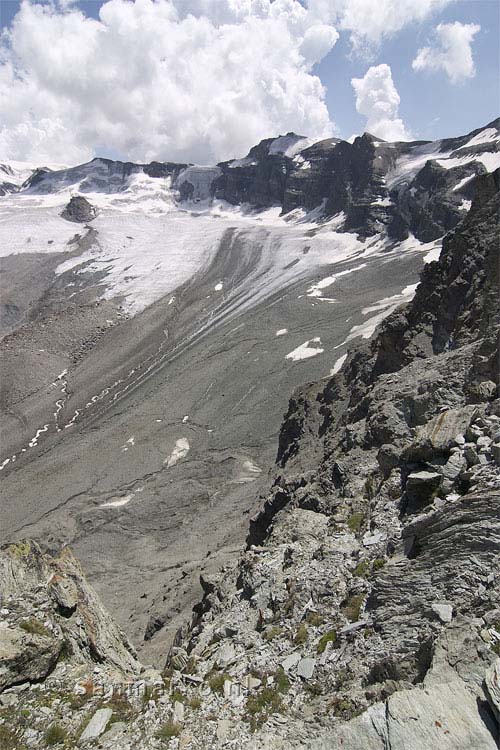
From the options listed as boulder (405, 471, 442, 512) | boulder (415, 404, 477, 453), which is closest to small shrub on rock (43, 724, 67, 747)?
boulder (405, 471, 442, 512)

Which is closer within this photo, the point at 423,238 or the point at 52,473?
the point at 52,473

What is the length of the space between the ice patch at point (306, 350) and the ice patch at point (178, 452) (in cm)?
2209

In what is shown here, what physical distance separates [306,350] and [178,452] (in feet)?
90.4

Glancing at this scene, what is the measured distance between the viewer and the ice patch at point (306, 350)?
232ft

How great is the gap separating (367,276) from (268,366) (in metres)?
51.1

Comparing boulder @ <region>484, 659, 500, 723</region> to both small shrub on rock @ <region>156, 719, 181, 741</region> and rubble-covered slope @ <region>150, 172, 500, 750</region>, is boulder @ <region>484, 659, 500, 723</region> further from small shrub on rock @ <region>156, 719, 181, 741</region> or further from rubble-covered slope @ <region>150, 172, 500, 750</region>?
small shrub on rock @ <region>156, 719, 181, 741</region>

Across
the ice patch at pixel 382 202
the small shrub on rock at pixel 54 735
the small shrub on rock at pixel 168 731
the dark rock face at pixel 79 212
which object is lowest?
the small shrub on rock at pixel 168 731

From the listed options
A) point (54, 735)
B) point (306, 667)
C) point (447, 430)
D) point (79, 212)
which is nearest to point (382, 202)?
point (79, 212)

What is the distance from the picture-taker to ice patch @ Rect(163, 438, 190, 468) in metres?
51.9

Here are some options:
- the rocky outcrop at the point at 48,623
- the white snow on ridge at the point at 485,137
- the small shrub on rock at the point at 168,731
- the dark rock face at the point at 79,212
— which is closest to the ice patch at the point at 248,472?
A: the rocky outcrop at the point at 48,623

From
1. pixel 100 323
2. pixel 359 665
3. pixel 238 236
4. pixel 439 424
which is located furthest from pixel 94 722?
pixel 238 236

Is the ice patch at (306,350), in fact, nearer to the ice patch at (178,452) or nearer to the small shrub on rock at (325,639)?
the ice patch at (178,452)

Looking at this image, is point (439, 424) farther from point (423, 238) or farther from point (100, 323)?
point (423, 238)

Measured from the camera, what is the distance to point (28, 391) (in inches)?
Answer: 3209
